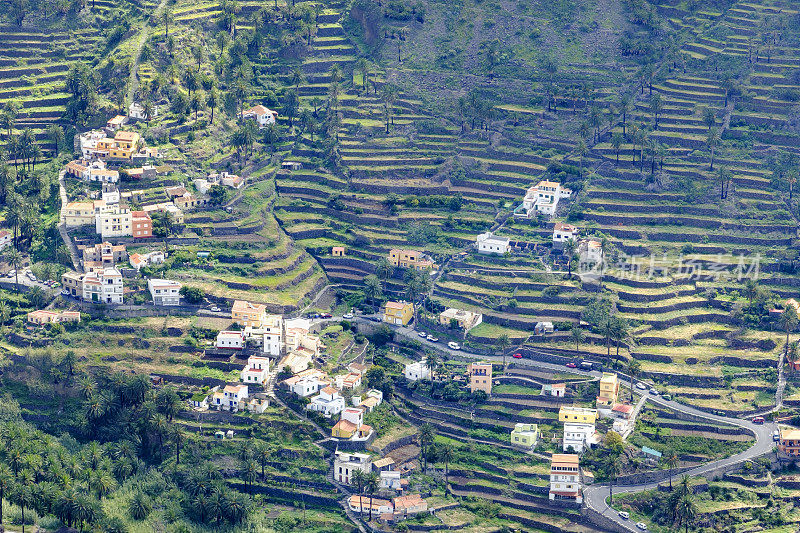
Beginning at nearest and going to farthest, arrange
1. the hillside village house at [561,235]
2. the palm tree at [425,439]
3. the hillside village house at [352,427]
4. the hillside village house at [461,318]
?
1. the palm tree at [425,439]
2. the hillside village house at [352,427]
3. the hillside village house at [461,318]
4. the hillside village house at [561,235]

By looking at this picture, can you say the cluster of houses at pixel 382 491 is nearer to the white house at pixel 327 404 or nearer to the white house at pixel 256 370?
the white house at pixel 327 404

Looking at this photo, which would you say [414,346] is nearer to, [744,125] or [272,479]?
[272,479]

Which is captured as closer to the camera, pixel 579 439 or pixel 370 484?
pixel 370 484

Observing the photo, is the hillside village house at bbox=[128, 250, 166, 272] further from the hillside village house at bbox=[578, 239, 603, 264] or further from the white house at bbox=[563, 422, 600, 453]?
the white house at bbox=[563, 422, 600, 453]

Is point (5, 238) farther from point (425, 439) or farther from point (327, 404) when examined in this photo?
point (425, 439)

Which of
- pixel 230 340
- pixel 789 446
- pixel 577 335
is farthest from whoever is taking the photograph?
pixel 230 340

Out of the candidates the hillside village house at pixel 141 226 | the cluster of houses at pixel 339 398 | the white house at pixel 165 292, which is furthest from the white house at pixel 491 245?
the hillside village house at pixel 141 226

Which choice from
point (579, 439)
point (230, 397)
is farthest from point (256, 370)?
point (579, 439)
